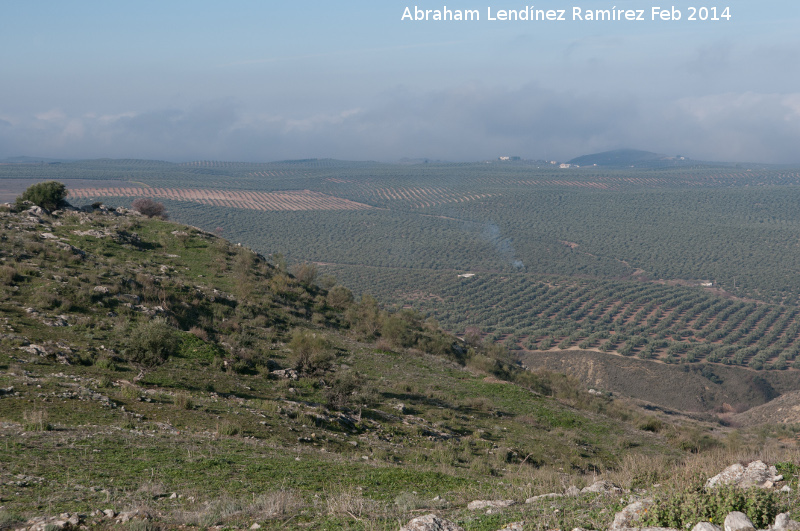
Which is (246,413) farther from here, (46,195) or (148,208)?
(148,208)

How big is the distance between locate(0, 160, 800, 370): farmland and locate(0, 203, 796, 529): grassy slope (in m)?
27.7

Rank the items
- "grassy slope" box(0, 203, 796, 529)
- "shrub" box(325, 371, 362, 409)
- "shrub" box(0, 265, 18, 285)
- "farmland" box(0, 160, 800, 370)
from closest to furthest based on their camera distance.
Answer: "grassy slope" box(0, 203, 796, 529)
"shrub" box(325, 371, 362, 409)
"shrub" box(0, 265, 18, 285)
"farmland" box(0, 160, 800, 370)

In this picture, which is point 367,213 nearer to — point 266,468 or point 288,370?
point 288,370

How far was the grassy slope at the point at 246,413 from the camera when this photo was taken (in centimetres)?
699

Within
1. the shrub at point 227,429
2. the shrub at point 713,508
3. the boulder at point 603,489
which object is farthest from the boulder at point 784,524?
the shrub at point 227,429

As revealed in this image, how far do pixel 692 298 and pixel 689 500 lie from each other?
215ft

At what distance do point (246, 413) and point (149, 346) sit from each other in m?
3.47

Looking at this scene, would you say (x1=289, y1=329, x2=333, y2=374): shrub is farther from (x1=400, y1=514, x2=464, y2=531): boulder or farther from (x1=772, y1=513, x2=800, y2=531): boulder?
(x1=772, y1=513, x2=800, y2=531): boulder

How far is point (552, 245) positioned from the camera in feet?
297

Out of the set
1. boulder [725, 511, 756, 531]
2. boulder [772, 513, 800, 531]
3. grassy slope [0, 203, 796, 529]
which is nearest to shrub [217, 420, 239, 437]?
grassy slope [0, 203, 796, 529]

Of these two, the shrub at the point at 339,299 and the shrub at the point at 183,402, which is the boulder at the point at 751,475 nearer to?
the shrub at the point at 183,402

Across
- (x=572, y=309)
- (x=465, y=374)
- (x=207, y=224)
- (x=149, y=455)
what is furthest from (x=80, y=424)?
(x=207, y=224)

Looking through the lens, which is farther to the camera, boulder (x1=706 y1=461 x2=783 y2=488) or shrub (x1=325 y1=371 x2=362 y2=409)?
shrub (x1=325 y1=371 x2=362 y2=409)

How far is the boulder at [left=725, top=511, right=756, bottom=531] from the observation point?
16.6ft
